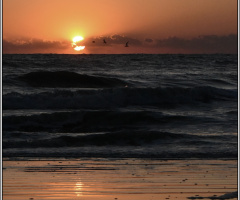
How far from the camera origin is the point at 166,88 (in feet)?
92.4

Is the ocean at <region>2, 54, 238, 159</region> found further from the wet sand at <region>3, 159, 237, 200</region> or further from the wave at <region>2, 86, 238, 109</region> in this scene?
the wet sand at <region>3, 159, 237, 200</region>

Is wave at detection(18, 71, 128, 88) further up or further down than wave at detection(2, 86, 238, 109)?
further up

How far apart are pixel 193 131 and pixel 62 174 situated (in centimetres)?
732

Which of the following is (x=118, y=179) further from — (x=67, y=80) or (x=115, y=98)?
(x=67, y=80)

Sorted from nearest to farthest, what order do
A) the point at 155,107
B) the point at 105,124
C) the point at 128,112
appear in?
1. the point at 105,124
2. the point at 128,112
3. the point at 155,107

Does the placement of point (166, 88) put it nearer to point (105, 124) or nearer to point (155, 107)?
point (155, 107)

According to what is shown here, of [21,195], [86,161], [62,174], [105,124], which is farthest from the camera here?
[105,124]

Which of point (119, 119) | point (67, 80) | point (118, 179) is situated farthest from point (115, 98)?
point (118, 179)

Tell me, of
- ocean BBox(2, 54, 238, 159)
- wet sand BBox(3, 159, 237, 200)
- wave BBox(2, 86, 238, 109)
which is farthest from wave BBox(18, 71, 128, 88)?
wet sand BBox(3, 159, 237, 200)

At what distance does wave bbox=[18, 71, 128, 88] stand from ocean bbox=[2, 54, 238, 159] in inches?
2.6

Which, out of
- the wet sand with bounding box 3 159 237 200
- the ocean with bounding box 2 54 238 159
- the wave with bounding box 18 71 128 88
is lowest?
the wet sand with bounding box 3 159 237 200

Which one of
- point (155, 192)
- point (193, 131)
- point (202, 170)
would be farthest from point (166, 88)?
point (155, 192)

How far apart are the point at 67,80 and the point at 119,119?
15796mm

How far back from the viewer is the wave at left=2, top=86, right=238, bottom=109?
2388 centimetres
